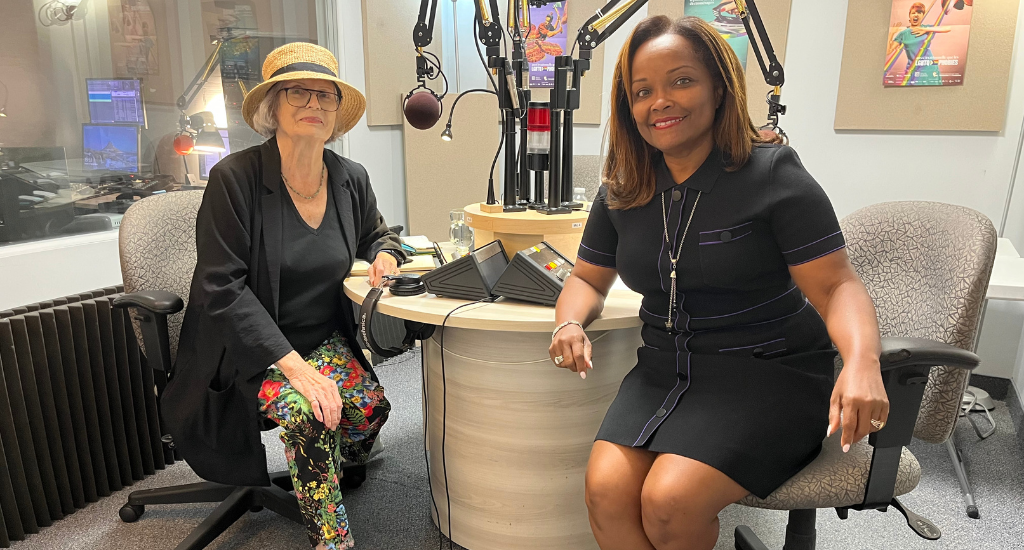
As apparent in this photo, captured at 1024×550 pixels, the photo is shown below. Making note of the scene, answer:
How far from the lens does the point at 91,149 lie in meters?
2.39

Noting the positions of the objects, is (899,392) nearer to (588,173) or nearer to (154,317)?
(154,317)

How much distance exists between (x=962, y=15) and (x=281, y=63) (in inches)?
112

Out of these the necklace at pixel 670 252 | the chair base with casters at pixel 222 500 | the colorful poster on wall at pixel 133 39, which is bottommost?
the chair base with casters at pixel 222 500

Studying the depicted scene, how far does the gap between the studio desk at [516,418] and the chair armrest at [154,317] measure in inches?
18.3

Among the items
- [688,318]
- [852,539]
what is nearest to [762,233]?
[688,318]

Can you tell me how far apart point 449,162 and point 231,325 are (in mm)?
2246

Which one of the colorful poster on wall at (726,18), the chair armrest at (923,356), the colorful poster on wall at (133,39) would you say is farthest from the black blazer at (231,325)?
the colorful poster on wall at (726,18)

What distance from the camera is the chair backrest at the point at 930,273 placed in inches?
58.7

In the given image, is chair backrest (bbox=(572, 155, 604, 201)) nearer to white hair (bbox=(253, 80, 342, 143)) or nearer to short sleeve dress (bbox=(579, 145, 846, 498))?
white hair (bbox=(253, 80, 342, 143))

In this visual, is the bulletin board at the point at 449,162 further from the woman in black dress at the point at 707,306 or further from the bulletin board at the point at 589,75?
the woman in black dress at the point at 707,306

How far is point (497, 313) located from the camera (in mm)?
1624

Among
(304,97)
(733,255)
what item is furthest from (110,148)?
(733,255)

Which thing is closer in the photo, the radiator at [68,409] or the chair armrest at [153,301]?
the chair armrest at [153,301]

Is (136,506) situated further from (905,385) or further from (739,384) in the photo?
(905,385)
